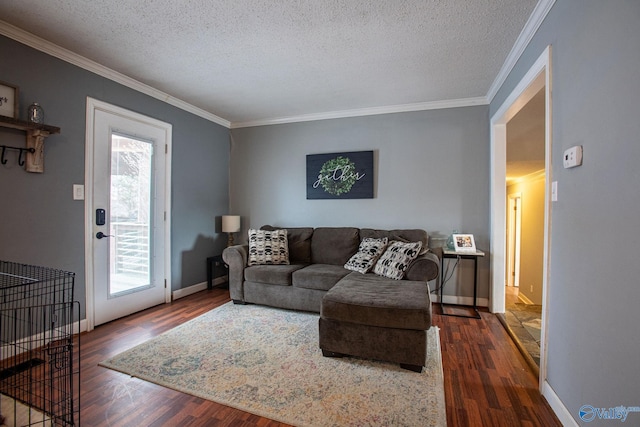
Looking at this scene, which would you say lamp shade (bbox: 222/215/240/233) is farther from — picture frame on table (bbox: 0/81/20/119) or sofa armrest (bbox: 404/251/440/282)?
sofa armrest (bbox: 404/251/440/282)

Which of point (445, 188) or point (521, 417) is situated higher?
point (445, 188)

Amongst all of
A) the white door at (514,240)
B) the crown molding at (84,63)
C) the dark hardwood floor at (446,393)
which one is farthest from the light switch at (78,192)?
the white door at (514,240)

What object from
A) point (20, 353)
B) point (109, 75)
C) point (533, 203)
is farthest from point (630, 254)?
point (533, 203)

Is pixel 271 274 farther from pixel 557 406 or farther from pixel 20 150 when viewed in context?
pixel 557 406

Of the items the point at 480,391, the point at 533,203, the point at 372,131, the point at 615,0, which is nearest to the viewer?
the point at 615,0

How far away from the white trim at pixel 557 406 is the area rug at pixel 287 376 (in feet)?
1.93

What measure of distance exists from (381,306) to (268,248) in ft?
6.10

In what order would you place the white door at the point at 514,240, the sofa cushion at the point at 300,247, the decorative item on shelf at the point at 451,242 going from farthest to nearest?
1. the white door at the point at 514,240
2. the sofa cushion at the point at 300,247
3. the decorative item on shelf at the point at 451,242

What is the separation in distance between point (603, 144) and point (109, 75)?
3.84 meters

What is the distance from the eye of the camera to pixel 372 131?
3.88m

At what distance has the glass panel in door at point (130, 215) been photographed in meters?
2.91

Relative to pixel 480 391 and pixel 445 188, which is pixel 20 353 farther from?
pixel 445 188

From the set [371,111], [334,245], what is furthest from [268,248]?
[371,111]

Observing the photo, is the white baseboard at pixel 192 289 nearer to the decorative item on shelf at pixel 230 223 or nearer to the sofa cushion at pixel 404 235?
the decorative item on shelf at pixel 230 223
